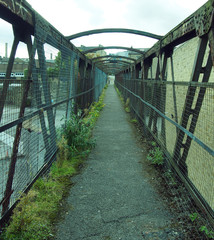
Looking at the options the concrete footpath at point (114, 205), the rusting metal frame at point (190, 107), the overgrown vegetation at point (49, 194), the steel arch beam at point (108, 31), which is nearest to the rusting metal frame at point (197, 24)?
the rusting metal frame at point (190, 107)

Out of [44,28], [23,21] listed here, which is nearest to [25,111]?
[23,21]

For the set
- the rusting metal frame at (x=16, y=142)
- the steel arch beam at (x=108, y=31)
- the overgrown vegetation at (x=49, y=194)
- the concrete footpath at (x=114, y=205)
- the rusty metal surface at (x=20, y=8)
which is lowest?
the concrete footpath at (x=114, y=205)

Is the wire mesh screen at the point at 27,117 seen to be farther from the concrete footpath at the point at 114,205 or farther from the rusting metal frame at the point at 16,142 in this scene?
the concrete footpath at the point at 114,205

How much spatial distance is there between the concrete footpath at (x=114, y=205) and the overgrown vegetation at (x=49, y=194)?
152 millimetres

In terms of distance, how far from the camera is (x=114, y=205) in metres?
2.96

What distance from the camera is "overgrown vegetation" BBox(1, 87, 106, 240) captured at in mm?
2244

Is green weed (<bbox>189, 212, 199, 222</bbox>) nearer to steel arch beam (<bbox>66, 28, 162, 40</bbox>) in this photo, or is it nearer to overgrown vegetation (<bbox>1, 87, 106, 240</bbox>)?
overgrown vegetation (<bbox>1, 87, 106, 240</bbox>)

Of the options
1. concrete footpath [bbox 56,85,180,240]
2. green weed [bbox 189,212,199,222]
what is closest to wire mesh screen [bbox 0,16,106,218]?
concrete footpath [bbox 56,85,180,240]

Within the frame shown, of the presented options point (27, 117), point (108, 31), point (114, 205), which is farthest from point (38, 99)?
point (108, 31)

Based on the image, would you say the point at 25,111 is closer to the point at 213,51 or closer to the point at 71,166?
the point at 71,166

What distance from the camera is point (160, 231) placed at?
244 cm

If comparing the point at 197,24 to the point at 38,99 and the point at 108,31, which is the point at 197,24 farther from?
the point at 108,31

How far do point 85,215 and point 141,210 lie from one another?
0.73 metres

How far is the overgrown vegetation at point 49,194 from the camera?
2.24 meters
